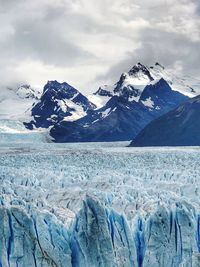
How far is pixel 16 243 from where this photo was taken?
15008 millimetres

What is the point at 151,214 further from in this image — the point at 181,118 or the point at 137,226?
the point at 181,118

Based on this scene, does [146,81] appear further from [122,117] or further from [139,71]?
[122,117]

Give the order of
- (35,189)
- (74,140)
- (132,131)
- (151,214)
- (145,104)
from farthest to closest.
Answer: (145,104) → (132,131) → (74,140) → (35,189) → (151,214)

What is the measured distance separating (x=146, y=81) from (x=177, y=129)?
3132 inches

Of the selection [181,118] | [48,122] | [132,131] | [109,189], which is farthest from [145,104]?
[109,189]

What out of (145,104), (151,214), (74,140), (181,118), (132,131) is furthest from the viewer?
(145,104)

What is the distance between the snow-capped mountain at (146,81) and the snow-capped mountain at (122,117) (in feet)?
6.00

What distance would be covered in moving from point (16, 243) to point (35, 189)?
8.40 metres

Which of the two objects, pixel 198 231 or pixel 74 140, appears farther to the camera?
pixel 74 140

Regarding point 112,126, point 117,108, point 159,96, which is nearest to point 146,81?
point 159,96

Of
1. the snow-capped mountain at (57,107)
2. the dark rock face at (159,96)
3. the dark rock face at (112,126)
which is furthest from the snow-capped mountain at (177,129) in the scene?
the snow-capped mountain at (57,107)

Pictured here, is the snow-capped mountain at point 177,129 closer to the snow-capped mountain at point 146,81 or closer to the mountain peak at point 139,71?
the snow-capped mountain at point 146,81

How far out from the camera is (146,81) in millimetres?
182000

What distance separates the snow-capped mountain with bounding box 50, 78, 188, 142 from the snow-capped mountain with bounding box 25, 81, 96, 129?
9.07 m
